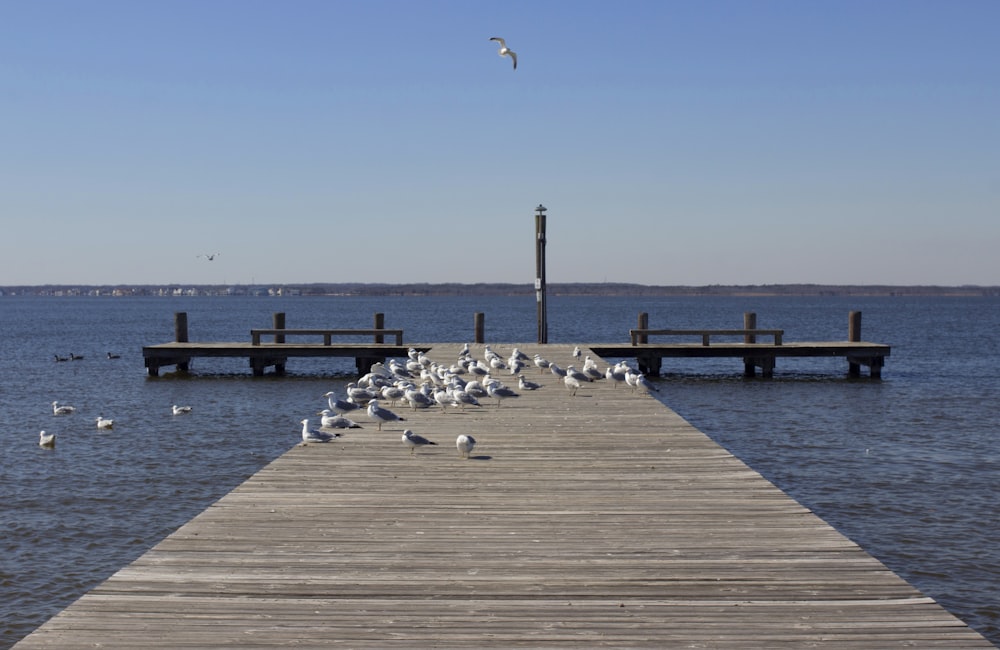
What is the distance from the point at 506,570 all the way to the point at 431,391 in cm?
1043

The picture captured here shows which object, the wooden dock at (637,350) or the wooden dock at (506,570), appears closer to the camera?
the wooden dock at (506,570)

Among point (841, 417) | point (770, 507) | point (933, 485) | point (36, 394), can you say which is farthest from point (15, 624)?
point (36, 394)

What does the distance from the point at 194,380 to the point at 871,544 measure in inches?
1008

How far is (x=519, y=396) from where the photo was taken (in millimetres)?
18422

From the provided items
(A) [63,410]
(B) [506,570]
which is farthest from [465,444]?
(A) [63,410]

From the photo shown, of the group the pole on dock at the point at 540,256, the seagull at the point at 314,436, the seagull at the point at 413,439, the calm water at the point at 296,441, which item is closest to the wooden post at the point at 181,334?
the calm water at the point at 296,441

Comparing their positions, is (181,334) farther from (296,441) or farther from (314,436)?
(314,436)

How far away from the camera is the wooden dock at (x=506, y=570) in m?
6.13

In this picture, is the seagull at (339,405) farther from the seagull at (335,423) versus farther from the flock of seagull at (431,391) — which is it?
the seagull at (335,423)

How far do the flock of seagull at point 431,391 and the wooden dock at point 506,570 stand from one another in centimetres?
145

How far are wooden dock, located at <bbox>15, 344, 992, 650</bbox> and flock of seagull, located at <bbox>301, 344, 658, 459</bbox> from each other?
145cm

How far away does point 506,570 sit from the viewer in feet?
24.2

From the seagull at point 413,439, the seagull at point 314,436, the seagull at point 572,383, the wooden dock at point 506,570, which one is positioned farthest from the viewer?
the seagull at point 572,383

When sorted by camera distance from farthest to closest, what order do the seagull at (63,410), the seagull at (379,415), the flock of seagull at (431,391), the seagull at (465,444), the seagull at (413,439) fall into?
the seagull at (63,410)
the seagull at (379,415)
the flock of seagull at (431,391)
the seagull at (413,439)
the seagull at (465,444)
